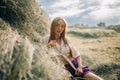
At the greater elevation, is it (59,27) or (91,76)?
(59,27)

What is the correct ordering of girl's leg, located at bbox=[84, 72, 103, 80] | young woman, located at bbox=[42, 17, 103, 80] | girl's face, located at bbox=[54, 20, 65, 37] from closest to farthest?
girl's leg, located at bbox=[84, 72, 103, 80] < young woman, located at bbox=[42, 17, 103, 80] < girl's face, located at bbox=[54, 20, 65, 37]

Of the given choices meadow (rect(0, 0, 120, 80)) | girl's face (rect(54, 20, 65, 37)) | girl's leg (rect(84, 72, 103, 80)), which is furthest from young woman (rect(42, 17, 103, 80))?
meadow (rect(0, 0, 120, 80))

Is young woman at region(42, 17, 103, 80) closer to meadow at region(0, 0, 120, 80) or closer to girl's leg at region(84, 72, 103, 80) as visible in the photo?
girl's leg at region(84, 72, 103, 80)

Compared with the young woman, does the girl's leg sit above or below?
below

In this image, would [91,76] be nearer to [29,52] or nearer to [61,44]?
[61,44]

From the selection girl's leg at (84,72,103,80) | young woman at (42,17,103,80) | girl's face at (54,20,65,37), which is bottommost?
girl's leg at (84,72,103,80)

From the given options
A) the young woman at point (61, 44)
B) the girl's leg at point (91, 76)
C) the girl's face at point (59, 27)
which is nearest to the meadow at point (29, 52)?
the young woman at point (61, 44)

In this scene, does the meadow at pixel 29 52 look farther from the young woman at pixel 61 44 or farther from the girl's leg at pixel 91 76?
the girl's leg at pixel 91 76

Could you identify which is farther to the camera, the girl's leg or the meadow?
the girl's leg

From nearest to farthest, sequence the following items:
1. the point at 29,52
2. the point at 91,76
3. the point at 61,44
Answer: the point at 29,52 < the point at 91,76 < the point at 61,44

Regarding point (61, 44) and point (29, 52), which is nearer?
point (29, 52)

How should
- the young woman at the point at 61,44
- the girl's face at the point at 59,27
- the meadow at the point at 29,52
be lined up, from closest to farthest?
the meadow at the point at 29,52, the young woman at the point at 61,44, the girl's face at the point at 59,27

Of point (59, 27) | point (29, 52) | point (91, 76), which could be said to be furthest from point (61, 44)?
point (29, 52)

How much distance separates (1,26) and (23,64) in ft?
8.55
